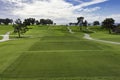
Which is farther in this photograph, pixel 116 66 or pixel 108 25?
pixel 108 25

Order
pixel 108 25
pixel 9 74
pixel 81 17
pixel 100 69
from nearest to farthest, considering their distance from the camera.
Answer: pixel 9 74
pixel 100 69
pixel 108 25
pixel 81 17

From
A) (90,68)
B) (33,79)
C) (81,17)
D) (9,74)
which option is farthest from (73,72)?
(81,17)

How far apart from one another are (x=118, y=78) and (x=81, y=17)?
155m

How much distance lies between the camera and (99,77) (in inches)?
760

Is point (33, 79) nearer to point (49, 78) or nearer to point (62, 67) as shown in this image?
point (49, 78)

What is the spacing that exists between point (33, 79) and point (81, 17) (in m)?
156

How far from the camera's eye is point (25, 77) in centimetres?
1967

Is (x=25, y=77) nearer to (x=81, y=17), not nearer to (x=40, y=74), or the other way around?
(x=40, y=74)

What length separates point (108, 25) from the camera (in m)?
132

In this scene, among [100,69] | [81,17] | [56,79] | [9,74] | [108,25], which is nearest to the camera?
[56,79]

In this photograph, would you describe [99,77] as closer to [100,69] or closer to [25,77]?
[100,69]

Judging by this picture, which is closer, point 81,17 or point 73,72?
point 73,72

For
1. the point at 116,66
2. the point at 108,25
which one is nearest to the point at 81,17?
the point at 108,25

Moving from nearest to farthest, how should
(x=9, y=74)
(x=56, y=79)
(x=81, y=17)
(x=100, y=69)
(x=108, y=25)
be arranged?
(x=56, y=79) → (x=9, y=74) → (x=100, y=69) → (x=108, y=25) → (x=81, y=17)
